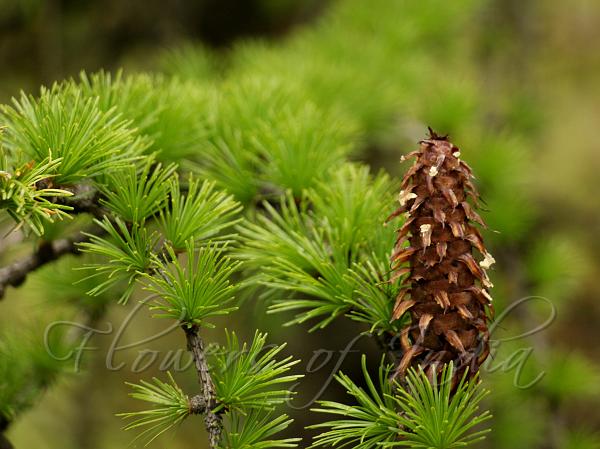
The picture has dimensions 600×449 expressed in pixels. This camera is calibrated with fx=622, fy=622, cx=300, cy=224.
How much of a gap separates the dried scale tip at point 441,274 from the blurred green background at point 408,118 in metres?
0.15

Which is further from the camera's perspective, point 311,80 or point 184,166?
point 311,80

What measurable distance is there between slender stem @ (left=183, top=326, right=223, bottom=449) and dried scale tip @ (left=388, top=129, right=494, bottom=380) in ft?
0.43

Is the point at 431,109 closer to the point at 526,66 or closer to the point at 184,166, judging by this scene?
the point at 184,166

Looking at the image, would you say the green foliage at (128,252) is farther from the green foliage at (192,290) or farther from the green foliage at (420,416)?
the green foliage at (420,416)

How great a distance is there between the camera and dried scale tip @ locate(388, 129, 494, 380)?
45 centimetres

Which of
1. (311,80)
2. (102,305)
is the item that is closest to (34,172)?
(102,305)

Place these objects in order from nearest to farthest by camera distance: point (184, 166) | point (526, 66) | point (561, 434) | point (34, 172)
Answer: point (34, 172) < point (184, 166) < point (561, 434) < point (526, 66)

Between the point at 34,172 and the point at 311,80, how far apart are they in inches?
24.8

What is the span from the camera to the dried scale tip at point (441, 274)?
0.45 metres

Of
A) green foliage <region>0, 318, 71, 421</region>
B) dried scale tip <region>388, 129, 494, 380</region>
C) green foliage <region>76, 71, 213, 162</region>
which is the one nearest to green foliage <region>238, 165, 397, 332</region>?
dried scale tip <region>388, 129, 494, 380</region>

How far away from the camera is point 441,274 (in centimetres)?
45

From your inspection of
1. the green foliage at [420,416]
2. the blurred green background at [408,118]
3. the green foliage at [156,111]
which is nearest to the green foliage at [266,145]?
the green foliage at [156,111]

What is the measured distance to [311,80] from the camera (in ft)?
3.28

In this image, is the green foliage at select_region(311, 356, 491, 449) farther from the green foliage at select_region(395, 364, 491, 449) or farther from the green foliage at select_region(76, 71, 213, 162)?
the green foliage at select_region(76, 71, 213, 162)
